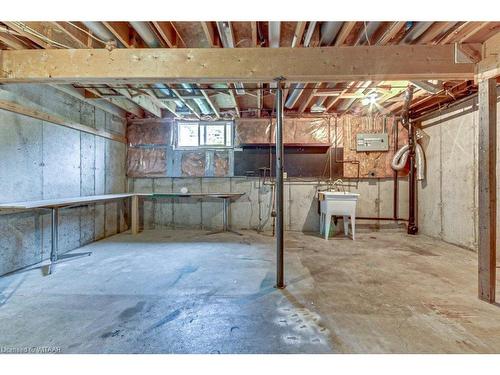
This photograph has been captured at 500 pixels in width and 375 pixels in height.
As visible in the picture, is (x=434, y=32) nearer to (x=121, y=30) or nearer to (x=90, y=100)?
(x=121, y=30)

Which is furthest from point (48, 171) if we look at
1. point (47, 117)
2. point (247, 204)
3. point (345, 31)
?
point (345, 31)

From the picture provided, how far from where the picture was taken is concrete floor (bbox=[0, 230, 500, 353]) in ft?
5.06

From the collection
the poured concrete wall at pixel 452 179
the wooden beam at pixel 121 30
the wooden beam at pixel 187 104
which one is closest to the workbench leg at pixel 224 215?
the wooden beam at pixel 187 104

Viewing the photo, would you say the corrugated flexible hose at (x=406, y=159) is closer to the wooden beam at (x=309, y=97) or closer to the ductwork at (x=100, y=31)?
the wooden beam at (x=309, y=97)

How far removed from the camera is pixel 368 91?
3.71 meters

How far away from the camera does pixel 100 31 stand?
2.30 meters

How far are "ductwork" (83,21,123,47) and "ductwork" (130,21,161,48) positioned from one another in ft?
1.01

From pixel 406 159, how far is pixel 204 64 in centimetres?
460

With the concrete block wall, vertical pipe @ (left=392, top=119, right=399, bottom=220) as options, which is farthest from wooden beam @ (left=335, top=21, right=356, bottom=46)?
vertical pipe @ (left=392, top=119, right=399, bottom=220)

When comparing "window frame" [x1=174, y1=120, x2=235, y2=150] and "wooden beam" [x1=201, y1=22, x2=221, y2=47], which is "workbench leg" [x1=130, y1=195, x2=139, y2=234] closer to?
"window frame" [x1=174, y1=120, x2=235, y2=150]

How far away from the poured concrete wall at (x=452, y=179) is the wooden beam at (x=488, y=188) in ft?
5.18

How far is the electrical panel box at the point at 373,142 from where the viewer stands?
5082mm
